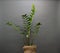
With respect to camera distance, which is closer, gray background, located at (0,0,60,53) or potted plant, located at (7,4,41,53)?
potted plant, located at (7,4,41,53)

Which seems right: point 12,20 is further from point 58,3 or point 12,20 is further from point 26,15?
point 58,3

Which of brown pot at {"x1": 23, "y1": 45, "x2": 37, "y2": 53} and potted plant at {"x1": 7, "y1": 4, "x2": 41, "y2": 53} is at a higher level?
potted plant at {"x1": 7, "y1": 4, "x2": 41, "y2": 53}

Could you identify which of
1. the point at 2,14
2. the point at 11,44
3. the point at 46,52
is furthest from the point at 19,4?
the point at 46,52

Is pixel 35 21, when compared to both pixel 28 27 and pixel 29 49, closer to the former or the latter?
pixel 28 27

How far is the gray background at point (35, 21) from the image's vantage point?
394 cm

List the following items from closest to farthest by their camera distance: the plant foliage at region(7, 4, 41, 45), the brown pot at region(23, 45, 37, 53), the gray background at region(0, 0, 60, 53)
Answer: the brown pot at region(23, 45, 37, 53) → the plant foliage at region(7, 4, 41, 45) → the gray background at region(0, 0, 60, 53)

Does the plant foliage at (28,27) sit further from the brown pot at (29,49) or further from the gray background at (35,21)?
the brown pot at (29,49)

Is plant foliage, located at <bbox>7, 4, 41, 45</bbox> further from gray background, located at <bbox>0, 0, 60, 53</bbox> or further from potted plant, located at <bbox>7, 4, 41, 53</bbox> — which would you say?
gray background, located at <bbox>0, 0, 60, 53</bbox>

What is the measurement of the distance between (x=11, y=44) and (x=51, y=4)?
54.0 inches

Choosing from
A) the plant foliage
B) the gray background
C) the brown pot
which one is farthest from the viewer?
the gray background

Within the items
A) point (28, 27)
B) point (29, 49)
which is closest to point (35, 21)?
point (28, 27)

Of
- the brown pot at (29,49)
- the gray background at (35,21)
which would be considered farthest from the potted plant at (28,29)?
the gray background at (35,21)

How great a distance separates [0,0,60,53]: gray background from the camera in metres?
3.94

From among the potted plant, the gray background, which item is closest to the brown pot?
the potted plant
